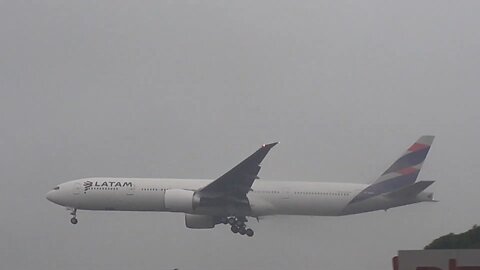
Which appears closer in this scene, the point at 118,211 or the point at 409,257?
the point at 409,257

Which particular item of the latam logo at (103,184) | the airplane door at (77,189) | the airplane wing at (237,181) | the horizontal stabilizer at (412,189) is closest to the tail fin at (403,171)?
the horizontal stabilizer at (412,189)

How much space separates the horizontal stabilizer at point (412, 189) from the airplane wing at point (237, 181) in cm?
763

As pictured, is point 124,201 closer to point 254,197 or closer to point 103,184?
point 103,184

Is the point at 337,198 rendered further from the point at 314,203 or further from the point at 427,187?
Result: the point at 427,187

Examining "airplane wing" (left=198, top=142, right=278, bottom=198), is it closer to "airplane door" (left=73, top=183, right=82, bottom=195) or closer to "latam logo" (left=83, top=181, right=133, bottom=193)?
"latam logo" (left=83, top=181, right=133, bottom=193)

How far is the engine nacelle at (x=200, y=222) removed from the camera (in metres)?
52.4

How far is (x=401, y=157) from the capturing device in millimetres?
53000

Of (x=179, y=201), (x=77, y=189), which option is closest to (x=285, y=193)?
(x=179, y=201)

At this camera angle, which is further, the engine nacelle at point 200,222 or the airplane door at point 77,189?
the engine nacelle at point 200,222

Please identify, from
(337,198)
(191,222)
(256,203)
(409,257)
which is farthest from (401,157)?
(409,257)

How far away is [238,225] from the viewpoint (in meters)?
50.8

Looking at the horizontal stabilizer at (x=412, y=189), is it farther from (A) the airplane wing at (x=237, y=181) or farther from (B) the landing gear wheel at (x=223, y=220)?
(B) the landing gear wheel at (x=223, y=220)

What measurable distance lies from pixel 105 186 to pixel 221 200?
6.65m

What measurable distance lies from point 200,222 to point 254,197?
3760mm
